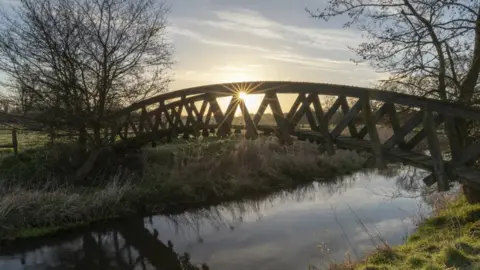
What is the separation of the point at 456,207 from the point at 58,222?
1257 centimetres

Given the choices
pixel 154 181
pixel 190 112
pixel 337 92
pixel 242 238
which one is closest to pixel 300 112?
pixel 337 92

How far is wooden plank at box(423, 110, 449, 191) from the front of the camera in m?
8.74

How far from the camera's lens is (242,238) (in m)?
13.3

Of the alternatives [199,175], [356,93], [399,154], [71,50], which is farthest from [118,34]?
[399,154]

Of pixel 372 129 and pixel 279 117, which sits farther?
pixel 279 117

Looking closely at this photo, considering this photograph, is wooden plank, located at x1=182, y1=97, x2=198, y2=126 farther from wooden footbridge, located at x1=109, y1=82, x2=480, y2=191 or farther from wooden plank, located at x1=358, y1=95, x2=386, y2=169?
wooden plank, located at x1=358, y1=95, x2=386, y2=169

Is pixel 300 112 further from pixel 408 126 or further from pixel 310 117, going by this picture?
pixel 408 126

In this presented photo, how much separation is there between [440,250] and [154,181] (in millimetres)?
Answer: 13079

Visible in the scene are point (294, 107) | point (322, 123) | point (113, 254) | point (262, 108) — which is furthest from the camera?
point (262, 108)

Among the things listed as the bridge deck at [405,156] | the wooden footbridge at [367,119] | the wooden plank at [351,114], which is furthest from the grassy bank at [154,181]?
the wooden plank at [351,114]

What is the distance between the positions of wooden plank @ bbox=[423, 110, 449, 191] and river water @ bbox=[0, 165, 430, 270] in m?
1.81

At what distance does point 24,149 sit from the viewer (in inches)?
789

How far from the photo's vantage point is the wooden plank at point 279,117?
12047 millimetres

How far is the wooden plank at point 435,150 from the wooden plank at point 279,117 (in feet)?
13.5
